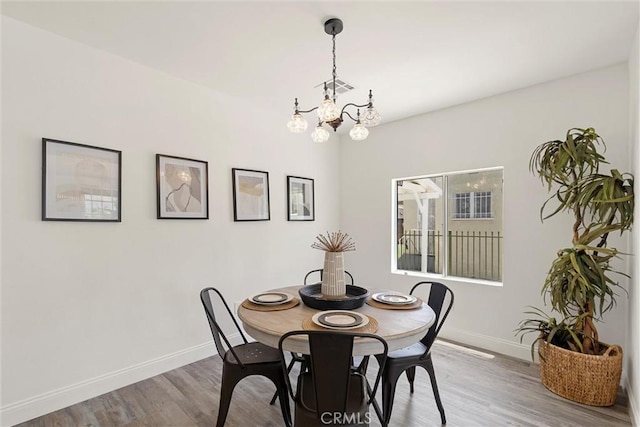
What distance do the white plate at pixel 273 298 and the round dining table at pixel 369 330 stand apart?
10cm

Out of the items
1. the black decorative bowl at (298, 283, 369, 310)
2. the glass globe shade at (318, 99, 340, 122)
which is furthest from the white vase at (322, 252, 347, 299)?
the glass globe shade at (318, 99, 340, 122)

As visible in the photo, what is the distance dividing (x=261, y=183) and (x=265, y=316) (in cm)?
205

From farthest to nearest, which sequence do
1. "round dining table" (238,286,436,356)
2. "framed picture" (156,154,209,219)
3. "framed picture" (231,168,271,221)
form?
1. "framed picture" (231,168,271,221)
2. "framed picture" (156,154,209,219)
3. "round dining table" (238,286,436,356)

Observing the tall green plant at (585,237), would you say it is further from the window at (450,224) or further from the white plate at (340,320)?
the white plate at (340,320)

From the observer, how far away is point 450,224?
3.87 meters

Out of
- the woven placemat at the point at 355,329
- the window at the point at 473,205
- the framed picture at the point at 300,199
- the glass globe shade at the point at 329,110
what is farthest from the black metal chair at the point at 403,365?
the framed picture at the point at 300,199

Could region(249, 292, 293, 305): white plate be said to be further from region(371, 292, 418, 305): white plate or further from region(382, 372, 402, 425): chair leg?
region(382, 372, 402, 425): chair leg

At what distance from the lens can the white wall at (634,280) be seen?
2084 mm

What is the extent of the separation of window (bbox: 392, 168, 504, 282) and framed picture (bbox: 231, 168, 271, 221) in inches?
70.6

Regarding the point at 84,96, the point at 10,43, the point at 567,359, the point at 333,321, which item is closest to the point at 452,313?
the point at 567,359

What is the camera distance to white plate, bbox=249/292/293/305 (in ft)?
7.17

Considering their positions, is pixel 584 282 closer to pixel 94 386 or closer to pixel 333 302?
pixel 333 302

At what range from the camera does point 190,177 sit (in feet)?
10.1

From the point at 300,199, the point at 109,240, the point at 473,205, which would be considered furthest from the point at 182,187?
the point at 473,205
